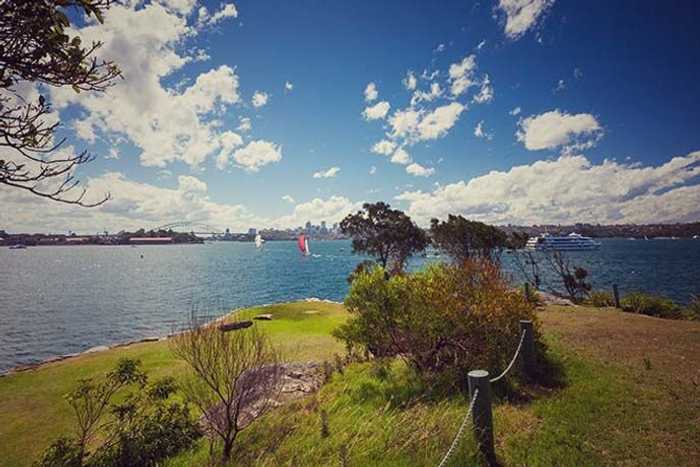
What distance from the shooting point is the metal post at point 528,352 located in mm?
9312

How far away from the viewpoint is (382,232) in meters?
42.5

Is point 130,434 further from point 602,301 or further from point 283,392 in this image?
point 602,301

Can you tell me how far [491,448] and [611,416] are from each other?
3238mm

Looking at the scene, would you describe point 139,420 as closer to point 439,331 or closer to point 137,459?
point 137,459

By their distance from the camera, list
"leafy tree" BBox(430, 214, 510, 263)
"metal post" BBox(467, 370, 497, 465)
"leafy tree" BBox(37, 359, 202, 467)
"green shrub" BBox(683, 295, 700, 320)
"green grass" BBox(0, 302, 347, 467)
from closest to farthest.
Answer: "metal post" BBox(467, 370, 497, 465)
"leafy tree" BBox(37, 359, 202, 467)
"green grass" BBox(0, 302, 347, 467)
"green shrub" BBox(683, 295, 700, 320)
"leafy tree" BBox(430, 214, 510, 263)

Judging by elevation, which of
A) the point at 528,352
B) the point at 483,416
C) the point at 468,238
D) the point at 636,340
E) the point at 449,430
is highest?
the point at 468,238

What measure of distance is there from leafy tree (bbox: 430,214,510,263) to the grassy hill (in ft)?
82.7

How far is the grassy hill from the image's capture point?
238 inches

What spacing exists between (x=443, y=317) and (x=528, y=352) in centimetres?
236

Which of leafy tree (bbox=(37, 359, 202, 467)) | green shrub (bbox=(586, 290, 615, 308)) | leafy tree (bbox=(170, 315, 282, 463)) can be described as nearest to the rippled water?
leafy tree (bbox=(37, 359, 202, 467))

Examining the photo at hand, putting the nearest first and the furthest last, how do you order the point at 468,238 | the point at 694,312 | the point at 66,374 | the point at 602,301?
the point at 694,312
the point at 66,374
the point at 602,301
the point at 468,238

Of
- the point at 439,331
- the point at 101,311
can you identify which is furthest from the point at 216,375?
the point at 101,311

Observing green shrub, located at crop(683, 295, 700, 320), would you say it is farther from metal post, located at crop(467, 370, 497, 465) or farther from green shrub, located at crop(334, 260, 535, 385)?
metal post, located at crop(467, 370, 497, 465)

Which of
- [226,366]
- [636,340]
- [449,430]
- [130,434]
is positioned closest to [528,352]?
[449,430]
